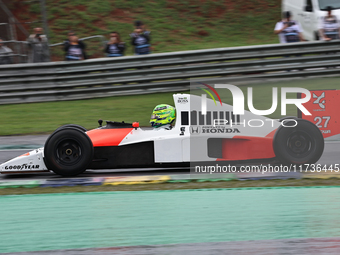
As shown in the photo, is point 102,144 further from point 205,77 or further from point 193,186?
point 205,77

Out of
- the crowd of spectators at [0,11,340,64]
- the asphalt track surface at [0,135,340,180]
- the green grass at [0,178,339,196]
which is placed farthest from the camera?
the crowd of spectators at [0,11,340,64]

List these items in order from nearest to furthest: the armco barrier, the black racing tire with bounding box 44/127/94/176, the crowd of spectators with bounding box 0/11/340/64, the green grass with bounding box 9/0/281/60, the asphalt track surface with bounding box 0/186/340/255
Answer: the asphalt track surface with bounding box 0/186/340/255 < the black racing tire with bounding box 44/127/94/176 < the armco barrier < the crowd of spectators with bounding box 0/11/340/64 < the green grass with bounding box 9/0/281/60

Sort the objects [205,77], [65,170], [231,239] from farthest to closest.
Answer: [205,77] < [65,170] < [231,239]

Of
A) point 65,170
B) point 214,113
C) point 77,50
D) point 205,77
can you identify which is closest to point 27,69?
point 77,50

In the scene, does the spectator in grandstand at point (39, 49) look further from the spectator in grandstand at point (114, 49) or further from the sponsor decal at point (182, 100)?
the sponsor decal at point (182, 100)

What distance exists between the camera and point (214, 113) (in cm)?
616

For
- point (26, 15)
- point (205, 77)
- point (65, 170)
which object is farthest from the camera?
point (26, 15)

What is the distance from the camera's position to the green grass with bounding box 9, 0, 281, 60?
16.4 meters

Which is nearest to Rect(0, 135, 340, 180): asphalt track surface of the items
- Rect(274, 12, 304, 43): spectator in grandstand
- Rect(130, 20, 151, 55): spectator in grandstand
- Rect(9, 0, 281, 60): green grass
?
Rect(130, 20, 151, 55): spectator in grandstand

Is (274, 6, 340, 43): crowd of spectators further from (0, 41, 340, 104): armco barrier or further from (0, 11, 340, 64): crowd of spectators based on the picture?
(0, 41, 340, 104): armco barrier

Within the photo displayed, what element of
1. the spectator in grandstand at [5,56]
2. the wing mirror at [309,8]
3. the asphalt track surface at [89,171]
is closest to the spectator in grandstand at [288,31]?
the wing mirror at [309,8]

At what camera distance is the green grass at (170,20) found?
16375 mm

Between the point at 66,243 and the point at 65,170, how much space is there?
7.34 feet

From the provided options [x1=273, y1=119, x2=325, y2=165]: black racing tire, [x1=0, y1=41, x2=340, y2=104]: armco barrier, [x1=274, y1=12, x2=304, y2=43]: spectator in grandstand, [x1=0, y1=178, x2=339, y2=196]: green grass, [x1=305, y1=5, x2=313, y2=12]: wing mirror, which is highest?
[x1=305, y1=5, x2=313, y2=12]: wing mirror
